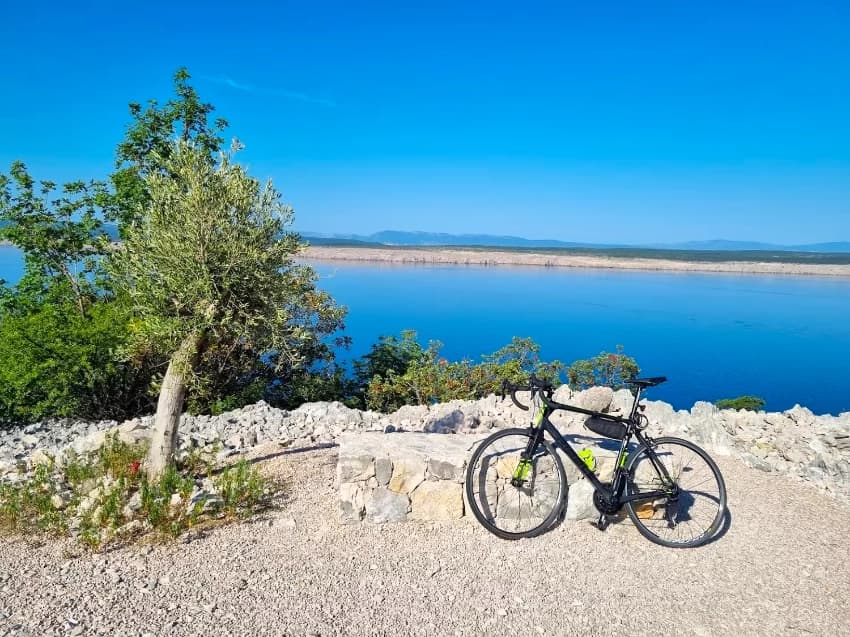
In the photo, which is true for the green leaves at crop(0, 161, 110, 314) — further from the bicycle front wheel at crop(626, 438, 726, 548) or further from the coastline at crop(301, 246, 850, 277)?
the coastline at crop(301, 246, 850, 277)

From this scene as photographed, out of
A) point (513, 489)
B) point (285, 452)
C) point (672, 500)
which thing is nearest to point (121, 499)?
point (285, 452)

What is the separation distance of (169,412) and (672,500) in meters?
6.11

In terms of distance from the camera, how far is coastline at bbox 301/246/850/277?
147 metres

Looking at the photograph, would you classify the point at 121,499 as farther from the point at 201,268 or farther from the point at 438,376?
the point at 438,376

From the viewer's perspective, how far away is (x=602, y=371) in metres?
19.9

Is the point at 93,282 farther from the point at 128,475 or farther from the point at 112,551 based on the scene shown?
the point at 112,551

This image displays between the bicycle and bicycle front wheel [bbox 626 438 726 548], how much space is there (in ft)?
0.03

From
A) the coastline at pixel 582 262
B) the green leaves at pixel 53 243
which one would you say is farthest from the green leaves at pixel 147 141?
the coastline at pixel 582 262

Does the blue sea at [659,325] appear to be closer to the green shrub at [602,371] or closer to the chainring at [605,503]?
the green shrub at [602,371]

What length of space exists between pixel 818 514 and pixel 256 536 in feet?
22.7

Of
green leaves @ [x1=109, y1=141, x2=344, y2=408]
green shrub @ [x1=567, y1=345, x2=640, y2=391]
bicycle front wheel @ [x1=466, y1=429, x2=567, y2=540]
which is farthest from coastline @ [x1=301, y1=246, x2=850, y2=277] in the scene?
bicycle front wheel @ [x1=466, y1=429, x2=567, y2=540]

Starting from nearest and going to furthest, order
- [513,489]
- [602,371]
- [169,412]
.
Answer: [513,489], [169,412], [602,371]

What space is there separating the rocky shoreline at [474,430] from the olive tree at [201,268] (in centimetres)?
177

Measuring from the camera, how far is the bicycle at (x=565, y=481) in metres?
6.13
